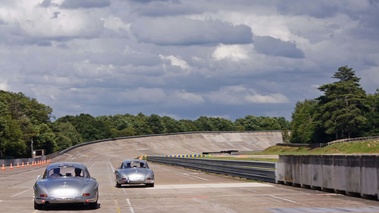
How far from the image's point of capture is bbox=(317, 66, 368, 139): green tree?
142250 mm

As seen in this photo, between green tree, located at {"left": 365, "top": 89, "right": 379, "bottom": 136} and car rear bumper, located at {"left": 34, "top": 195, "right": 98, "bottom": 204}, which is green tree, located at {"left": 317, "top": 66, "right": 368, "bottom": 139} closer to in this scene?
green tree, located at {"left": 365, "top": 89, "right": 379, "bottom": 136}

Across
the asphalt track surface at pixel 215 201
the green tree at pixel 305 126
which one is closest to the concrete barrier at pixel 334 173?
the asphalt track surface at pixel 215 201

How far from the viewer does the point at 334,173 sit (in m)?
27.1

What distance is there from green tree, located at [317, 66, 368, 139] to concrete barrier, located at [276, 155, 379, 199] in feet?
366

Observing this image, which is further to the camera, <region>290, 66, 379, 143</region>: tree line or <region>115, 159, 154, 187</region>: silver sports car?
<region>290, 66, 379, 143</region>: tree line

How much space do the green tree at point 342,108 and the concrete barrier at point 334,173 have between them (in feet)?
366

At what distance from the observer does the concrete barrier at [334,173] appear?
2352 cm

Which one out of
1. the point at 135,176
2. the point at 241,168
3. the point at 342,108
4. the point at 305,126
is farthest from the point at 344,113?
the point at 135,176

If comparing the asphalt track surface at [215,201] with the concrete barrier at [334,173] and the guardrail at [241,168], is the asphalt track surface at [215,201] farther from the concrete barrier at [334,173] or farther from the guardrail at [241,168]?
the guardrail at [241,168]

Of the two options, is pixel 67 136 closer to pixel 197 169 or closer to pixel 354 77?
pixel 354 77

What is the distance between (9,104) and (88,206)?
488 ft

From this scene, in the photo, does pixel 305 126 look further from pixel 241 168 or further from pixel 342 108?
pixel 241 168

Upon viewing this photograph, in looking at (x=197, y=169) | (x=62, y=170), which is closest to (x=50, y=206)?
(x=62, y=170)

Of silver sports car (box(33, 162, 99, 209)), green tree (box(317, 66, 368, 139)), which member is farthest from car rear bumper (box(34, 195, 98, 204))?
green tree (box(317, 66, 368, 139))
